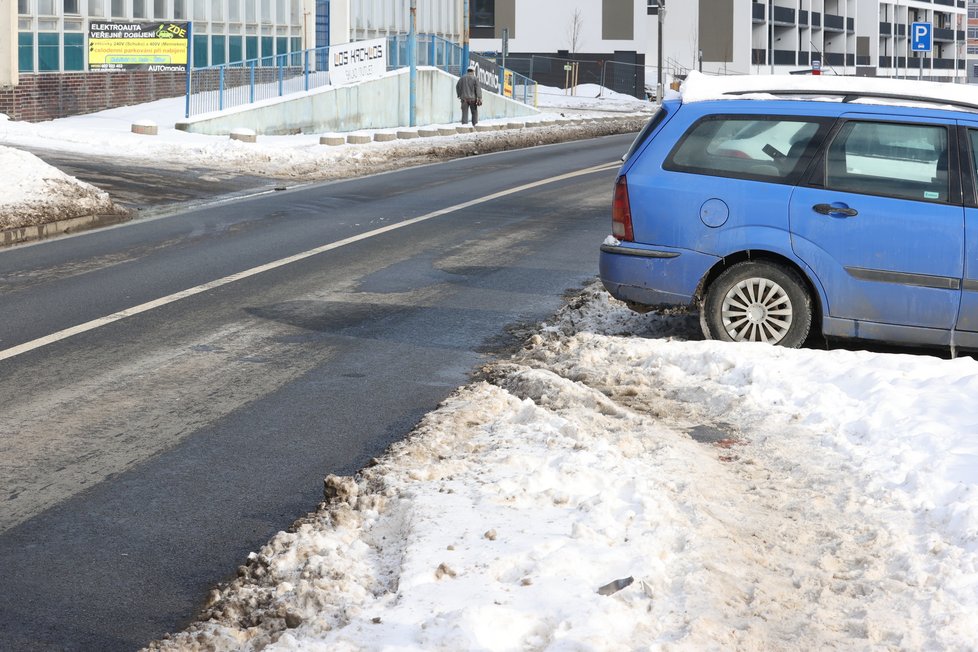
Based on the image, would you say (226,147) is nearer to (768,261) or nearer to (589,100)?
(768,261)

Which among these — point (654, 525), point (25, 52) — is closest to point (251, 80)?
point (25, 52)

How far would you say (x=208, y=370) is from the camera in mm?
8828

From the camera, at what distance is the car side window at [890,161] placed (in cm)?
866

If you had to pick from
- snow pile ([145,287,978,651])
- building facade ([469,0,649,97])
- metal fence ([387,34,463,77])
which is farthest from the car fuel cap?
building facade ([469,0,649,97])

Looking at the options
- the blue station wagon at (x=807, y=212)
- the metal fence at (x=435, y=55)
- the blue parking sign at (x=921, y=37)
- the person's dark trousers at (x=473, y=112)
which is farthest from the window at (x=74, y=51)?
the blue station wagon at (x=807, y=212)

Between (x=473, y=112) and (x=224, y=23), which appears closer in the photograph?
(x=224, y=23)

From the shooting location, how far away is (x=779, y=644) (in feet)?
14.8

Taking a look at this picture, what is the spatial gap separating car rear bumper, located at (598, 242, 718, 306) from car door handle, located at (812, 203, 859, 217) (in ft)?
2.45

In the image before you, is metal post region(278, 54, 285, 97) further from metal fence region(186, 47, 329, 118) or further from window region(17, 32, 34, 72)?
window region(17, 32, 34, 72)

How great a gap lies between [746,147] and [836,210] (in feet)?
2.50

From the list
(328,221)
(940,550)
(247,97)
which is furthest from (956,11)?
(940,550)

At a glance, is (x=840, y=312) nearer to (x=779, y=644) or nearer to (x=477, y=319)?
(x=477, y=319)

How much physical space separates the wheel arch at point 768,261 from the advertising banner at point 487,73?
36.4 metres

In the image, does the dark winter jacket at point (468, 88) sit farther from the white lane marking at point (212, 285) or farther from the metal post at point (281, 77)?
the white lane marking at point (212, 285)
